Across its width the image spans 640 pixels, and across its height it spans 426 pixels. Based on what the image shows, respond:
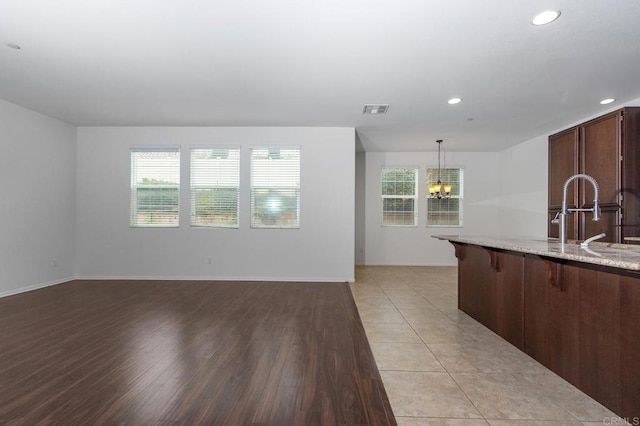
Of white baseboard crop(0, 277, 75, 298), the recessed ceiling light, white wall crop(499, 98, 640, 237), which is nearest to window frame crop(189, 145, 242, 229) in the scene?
white baseboard crop(0, 277, 75, 298)

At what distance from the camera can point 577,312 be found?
7.23 feet

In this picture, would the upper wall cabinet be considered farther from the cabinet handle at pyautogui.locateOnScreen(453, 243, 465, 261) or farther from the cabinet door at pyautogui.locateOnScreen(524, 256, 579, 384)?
the cabinet door at pyautogui.locateOnScreen(524, 256, 579, 384)

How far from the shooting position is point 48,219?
5.47m

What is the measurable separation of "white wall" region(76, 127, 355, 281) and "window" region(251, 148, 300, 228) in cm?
13

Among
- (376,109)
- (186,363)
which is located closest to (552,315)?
(186,363)

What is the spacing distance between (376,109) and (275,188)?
2337 millimetres

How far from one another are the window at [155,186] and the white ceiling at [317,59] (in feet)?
2.95

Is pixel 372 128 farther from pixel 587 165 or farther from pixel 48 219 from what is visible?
pixel 48 219

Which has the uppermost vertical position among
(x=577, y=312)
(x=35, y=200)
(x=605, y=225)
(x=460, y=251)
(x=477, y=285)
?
(x=35, y=200)

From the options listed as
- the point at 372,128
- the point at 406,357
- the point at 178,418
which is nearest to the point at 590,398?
the point at 406,357

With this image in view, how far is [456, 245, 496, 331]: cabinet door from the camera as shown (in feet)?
11.1

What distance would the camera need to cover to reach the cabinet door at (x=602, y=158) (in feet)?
14.1

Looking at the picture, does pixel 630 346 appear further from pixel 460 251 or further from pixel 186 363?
pixel 186 363

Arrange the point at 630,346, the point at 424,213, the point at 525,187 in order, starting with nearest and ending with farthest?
the point at 630,346
the point at 525,187
the point at 424,213
